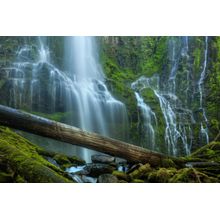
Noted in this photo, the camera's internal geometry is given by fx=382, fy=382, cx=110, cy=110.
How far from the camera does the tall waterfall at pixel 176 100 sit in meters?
4.63

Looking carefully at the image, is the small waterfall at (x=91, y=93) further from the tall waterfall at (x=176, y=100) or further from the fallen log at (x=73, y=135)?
the tall waterfall at (x=176, y=100)

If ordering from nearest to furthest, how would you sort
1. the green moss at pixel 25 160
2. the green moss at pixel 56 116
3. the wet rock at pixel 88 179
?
the green moss at pixel 25 160 → the wet rock at pixel 88 179 → the green moss at pixel 56 116

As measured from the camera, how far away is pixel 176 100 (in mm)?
4684

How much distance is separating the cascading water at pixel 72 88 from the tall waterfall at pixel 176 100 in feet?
1.09

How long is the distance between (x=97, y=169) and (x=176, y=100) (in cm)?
128

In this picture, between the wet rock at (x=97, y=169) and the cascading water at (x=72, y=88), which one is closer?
the wet rock at (x=97, y=169)

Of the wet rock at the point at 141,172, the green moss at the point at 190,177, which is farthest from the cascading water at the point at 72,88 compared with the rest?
the green moss at the point at 190,177

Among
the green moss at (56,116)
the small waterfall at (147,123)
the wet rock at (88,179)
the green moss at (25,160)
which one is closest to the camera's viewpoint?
the green moss at (25,160)

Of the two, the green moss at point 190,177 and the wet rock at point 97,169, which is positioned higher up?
the wet rock at point 97,169

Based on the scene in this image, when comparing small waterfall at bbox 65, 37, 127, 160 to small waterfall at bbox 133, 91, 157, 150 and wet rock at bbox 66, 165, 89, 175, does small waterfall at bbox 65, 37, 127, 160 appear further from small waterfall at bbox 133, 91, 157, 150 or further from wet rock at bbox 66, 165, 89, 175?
wet rock at bbox 66, 165, 89, 175

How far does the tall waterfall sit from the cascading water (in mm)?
A: 332

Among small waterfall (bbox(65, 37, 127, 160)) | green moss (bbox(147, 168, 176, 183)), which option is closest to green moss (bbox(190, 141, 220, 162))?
green moss (bbox(147, 168, 176, 183))
